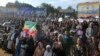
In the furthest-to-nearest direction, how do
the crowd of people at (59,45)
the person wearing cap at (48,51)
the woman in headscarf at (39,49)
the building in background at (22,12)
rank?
the building in background at (22,12)
the woman in headscarf at (39,49)
the crowd of people at (59,45)
the person wearing cap at (48,51)

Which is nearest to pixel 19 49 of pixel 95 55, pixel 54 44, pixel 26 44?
pixel 26 44

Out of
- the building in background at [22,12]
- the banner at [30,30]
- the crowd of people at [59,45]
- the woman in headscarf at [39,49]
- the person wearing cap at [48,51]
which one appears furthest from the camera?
the building in background at [22,12]

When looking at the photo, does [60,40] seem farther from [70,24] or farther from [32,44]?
[70,24]

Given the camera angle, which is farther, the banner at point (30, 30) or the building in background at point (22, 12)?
the building in background at point (22, 12)

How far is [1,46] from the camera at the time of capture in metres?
22.1

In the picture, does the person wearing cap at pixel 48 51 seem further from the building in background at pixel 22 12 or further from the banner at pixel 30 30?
the building in background at pixel 22 12

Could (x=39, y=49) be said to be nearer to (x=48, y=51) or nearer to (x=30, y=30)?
(x=48, y=51)

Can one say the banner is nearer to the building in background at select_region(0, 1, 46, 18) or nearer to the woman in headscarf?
the woman in headscarf

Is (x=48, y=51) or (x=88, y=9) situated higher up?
(x=48, y=51)

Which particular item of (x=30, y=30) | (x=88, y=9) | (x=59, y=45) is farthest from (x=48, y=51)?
(x=88, y=9)

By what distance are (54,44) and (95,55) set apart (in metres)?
1.59

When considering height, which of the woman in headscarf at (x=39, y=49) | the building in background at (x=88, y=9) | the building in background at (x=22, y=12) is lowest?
the building in background at (x=88, y=9)

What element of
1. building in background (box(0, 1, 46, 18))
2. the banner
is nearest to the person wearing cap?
the banner

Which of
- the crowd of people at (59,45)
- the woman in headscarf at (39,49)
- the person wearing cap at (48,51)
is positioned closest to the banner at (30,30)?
the crowd of people at (59,45)
